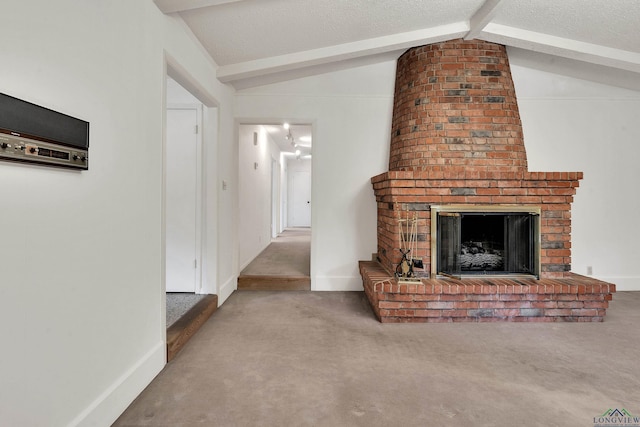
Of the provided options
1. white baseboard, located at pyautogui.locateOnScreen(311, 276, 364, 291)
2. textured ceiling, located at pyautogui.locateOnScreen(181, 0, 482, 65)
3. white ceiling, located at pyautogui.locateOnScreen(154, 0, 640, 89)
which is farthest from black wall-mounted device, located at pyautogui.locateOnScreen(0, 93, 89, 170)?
white baseboard, located at pyautogui.locateOnScreen(311, 276, 364, 291)

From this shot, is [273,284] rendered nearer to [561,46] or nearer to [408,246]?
[408,246]

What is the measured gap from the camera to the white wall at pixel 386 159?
3.70 metres

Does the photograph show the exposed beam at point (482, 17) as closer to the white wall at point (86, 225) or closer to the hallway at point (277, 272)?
the white wall at point (86, 225)

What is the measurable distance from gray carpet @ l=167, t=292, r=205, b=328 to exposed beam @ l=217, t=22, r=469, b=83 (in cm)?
213

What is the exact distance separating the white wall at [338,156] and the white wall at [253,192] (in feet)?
2.44

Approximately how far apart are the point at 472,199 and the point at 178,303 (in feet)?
9.40

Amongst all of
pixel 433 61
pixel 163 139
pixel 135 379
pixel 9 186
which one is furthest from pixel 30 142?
pixel 433 61

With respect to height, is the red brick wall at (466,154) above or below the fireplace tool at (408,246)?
above

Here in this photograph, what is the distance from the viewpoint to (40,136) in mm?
1119

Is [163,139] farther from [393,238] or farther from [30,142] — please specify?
[393,238]

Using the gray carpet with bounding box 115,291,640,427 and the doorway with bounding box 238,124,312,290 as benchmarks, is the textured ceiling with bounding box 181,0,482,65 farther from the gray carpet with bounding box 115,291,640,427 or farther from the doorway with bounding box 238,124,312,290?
the gray carpet with bounding box 115,291,640,427

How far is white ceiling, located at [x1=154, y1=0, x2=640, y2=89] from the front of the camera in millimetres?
2328

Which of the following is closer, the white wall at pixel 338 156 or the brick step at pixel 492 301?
the brick step at pixel 492 301

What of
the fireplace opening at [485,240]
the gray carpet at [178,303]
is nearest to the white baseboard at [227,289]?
the gray carpet at [178,303]
